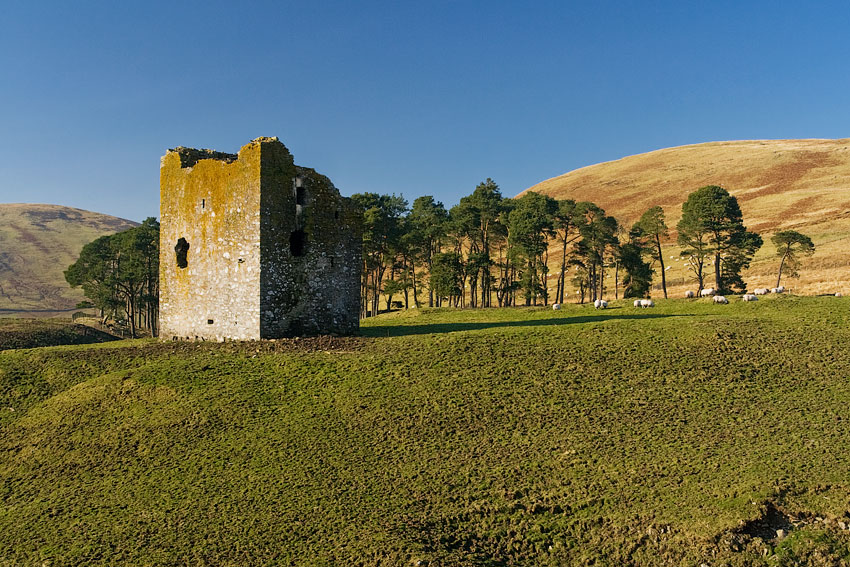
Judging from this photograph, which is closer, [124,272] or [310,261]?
[310,261]

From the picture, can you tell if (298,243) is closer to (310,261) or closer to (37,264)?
(310,261)

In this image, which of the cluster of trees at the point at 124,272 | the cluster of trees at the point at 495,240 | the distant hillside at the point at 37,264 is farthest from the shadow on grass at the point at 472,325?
the distant hillside at the point at 37,264

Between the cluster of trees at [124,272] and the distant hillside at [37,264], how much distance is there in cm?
5986

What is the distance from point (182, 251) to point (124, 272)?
28947 mm

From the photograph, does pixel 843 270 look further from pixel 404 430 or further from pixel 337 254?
pixel 404 430

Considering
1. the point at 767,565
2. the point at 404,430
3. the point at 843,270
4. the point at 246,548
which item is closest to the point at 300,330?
the point at 404,430

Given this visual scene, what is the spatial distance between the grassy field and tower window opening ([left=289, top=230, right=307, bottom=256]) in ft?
13.6

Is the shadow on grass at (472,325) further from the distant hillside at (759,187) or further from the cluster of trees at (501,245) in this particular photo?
the distant hillside at (759,187)

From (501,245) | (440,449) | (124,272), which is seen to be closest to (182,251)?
(440,449)

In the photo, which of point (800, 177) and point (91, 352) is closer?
point (91, 352)

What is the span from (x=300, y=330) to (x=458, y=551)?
51.9 ft

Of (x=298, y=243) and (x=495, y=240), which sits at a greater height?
(x=495, y=240)

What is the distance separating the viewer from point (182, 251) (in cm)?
2909

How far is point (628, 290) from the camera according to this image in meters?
53.5
